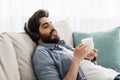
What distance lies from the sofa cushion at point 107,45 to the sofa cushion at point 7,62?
76cm

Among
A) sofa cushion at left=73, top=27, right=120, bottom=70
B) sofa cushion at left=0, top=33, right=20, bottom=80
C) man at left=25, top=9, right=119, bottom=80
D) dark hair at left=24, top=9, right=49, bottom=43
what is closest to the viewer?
sofa cushion at left=0, top=33, right=20, bottom=80

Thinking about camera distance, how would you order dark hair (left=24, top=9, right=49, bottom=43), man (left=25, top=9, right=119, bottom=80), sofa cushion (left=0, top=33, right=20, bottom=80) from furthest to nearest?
dark hair (left=24, top=9, right=49, bottom=43) → man (left=25, top=9, right=119, bottom=80) → sofa cushion (left=0, top=33, right=20, bottom=80)

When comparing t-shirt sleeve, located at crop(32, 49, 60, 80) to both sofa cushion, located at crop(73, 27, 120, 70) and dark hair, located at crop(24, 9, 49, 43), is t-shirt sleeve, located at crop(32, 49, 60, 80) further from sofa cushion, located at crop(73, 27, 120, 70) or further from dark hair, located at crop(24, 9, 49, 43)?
sofa cushion, located at crop(73, 27, 120, 70)

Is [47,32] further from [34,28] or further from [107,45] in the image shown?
[107,45]

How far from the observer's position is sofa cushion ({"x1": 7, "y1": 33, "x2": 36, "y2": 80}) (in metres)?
1.57

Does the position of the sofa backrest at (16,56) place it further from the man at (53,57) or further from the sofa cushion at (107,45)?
the sofa cushion at (107,45)

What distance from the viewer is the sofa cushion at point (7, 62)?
1.43 m

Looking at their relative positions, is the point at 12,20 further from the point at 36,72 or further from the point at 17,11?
the point at 36,72

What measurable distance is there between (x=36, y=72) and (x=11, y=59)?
0.61 ft

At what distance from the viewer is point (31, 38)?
179cm

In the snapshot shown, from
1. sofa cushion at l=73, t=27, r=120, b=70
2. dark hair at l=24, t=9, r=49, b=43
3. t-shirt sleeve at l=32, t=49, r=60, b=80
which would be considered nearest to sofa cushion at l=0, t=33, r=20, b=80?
t-shirt sleeve at l=32, t=49, r=60, b=80

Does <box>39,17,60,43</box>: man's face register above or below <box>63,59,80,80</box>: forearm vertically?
above

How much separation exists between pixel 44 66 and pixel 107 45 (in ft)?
2.47

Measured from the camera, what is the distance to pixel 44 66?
156 centimetres
